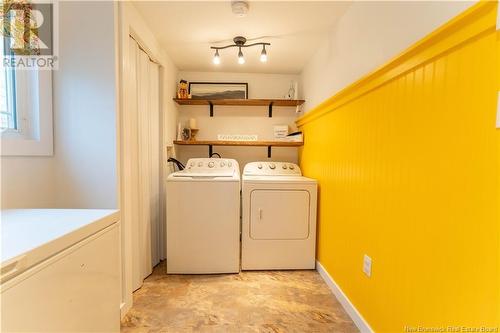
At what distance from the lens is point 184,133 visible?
2.98 m

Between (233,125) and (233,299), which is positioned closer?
(233,299)

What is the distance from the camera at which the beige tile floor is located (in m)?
1.54

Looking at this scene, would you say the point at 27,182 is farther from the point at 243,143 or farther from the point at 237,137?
the point at 237,137

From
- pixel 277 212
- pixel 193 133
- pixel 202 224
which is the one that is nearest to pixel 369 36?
pixel 277 212

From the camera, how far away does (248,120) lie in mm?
3141

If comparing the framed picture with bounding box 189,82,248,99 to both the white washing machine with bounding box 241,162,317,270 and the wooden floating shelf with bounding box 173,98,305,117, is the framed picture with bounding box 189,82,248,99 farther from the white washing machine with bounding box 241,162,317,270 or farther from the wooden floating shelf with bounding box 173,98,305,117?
the white washing machine with bounding box 241,162,317,270

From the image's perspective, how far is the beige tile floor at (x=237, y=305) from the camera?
5.04ft

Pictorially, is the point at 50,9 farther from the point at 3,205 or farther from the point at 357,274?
the point at 357,274

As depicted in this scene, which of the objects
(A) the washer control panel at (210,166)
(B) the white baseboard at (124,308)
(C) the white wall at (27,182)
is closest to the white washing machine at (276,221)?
(A) the washer control panel at (210,166)

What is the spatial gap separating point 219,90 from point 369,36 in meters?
1.93

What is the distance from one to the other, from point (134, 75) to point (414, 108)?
1824mm

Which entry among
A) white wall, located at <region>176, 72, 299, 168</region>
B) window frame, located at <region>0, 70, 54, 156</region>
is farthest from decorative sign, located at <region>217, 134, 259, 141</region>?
window frame, located at <region>0, 70, 54, 156</region>

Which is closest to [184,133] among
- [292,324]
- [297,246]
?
[297,246]

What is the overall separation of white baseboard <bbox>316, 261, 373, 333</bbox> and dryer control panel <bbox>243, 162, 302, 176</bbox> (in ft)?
3.37
